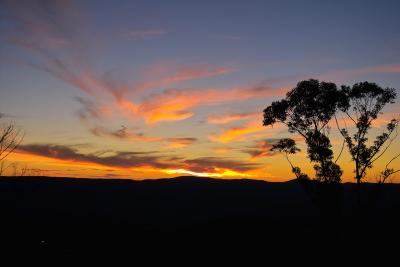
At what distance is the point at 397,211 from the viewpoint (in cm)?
7256

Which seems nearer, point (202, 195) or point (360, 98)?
point (360, 98)

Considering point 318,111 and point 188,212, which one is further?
point 188,212

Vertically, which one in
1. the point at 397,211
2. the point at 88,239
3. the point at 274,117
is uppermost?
the point at 274,117

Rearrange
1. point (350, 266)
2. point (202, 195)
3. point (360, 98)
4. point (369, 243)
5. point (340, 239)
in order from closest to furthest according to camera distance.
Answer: point (350, 266)
point (340, 239)
point (360, 98)
point (369, 243)
point (202, 195)

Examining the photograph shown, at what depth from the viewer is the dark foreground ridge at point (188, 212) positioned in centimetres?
4350

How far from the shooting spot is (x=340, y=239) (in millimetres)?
38344

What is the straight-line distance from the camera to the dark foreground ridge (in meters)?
43.5

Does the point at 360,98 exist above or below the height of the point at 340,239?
above

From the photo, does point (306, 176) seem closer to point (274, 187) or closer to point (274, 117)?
point (274, 117)

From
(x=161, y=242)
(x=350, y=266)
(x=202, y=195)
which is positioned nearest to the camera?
(x=350, y=266)

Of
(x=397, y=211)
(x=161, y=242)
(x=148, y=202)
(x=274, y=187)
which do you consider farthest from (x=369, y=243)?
(x=274, y=187)

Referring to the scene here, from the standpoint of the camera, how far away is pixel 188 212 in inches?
4505

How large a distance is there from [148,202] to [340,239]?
92.5 metres

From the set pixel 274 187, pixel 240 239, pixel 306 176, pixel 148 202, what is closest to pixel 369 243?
pixel 306 176
